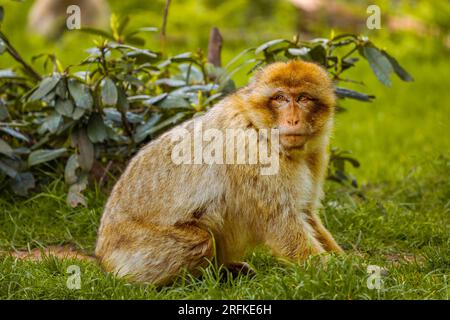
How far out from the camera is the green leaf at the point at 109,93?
6156 millimetres

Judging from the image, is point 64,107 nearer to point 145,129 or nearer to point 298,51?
point 145,129

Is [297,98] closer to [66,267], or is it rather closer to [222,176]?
[222,176]

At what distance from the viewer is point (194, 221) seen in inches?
189

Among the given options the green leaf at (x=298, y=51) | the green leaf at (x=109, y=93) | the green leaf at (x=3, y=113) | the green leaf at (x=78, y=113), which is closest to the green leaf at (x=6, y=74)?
the green leaf at (x=3, y=113)

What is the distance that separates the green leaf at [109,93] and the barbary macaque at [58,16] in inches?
306

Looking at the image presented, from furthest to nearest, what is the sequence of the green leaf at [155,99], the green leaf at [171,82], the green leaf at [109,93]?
1. the green leaf at [171,82]
2. the green leaf at [155,99]
3. the green leaf at [109,93]

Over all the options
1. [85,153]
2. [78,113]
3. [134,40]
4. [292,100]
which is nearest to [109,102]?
[78,113]

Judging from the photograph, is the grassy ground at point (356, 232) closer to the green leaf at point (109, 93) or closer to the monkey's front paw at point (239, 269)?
the monkey's front paw at point (239, 269)

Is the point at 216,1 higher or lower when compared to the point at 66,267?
higher

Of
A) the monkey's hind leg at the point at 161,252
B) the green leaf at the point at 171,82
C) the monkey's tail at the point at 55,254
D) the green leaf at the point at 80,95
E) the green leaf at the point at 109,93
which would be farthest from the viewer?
the green leaf at the point at 171,82

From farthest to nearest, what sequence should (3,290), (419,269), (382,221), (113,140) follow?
(113,140), (382,221), (419,269), (3,290)

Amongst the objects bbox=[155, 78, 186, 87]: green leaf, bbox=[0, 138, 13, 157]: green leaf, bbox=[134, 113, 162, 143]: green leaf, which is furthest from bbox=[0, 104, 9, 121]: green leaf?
bbox=[155, 78, 186, 87]: green leaf
